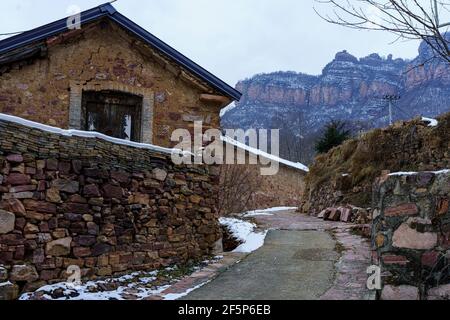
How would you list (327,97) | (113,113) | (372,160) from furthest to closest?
(327,97)
(372,160)
(113,113)

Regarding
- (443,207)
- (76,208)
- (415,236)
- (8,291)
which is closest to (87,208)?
(76,208)

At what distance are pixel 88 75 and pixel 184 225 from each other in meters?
3.30

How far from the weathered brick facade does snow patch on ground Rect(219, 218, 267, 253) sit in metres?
2.11

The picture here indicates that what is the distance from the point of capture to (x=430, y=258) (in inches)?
154

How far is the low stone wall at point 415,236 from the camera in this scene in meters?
3.88

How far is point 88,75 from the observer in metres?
7.90

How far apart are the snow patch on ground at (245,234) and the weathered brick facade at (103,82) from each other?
2.11m

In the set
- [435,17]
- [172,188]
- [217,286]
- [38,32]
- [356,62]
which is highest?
[356,62]

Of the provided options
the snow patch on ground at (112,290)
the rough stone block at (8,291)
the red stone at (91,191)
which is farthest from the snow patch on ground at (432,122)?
the rough stone block at (8,291)

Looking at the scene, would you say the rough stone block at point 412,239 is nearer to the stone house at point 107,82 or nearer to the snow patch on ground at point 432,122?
the stone house at point 107,82

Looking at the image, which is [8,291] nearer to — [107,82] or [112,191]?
[112,191]

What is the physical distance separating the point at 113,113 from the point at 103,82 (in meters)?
0.62
